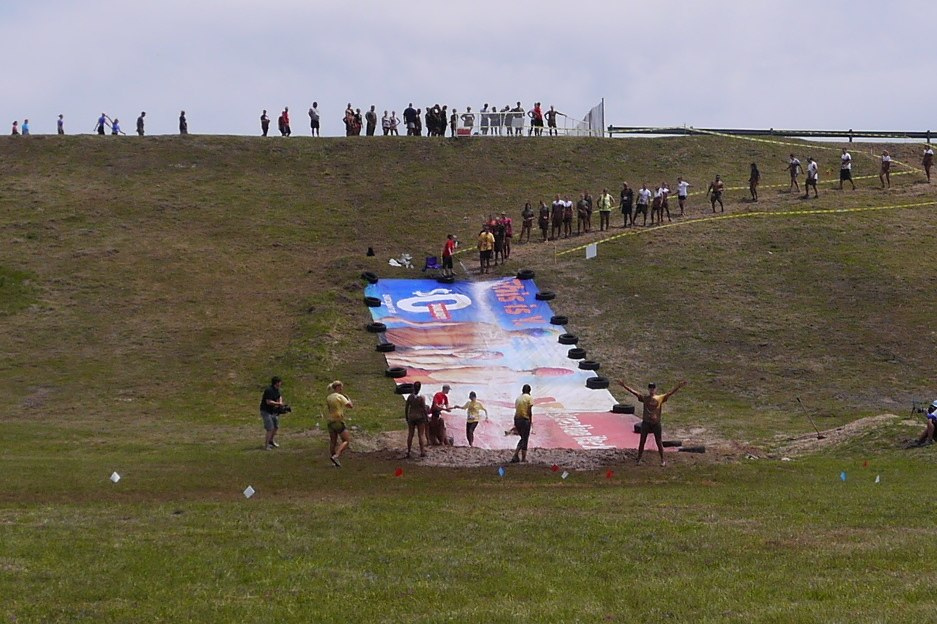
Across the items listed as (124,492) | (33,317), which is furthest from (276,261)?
(124,492)

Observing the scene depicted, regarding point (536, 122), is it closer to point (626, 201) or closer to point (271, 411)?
point (626, 201)

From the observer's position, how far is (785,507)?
18781 millimetres

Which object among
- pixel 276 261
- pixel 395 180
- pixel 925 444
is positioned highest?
pixel 395 180

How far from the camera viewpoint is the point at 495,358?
37.0 meters

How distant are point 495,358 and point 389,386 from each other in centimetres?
389

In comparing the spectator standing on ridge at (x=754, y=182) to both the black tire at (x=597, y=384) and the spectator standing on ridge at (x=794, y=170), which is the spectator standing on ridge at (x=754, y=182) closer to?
the spectator standing on ridge at (x=794, y=170)

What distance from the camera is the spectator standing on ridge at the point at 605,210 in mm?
50156

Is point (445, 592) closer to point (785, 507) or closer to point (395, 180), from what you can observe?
point (785, 507)

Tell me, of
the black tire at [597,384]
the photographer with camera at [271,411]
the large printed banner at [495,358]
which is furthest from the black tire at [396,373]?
the photographer with camera at [271,411]

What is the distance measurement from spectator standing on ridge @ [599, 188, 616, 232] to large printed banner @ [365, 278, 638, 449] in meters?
7.65

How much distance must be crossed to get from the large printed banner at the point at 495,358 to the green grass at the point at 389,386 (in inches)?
53.1

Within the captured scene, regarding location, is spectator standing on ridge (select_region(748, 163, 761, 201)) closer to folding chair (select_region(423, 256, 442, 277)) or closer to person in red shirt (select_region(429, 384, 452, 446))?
folding chair (select_region(423, 256, 442, 277))

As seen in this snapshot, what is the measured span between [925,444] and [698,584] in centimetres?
1429

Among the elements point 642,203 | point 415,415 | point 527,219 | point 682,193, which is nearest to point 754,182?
point 682,193
